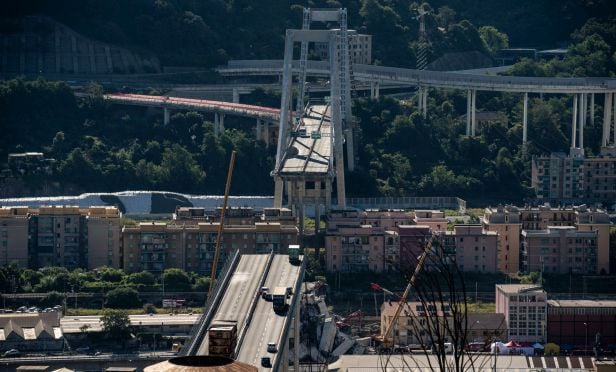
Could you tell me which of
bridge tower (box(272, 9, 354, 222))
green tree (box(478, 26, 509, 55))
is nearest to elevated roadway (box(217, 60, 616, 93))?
bridge tower (box(272, 9, 354, 222))

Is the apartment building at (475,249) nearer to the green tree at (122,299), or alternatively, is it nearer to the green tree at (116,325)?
the green tree at (122,299)

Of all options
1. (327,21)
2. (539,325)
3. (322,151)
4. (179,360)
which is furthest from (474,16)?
(179,360)

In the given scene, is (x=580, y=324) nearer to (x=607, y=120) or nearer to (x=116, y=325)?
(x=116, y=325)

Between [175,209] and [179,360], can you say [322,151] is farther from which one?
[179,360]

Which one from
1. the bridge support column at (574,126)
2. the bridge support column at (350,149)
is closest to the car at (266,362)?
the bridge support column at (350,149)

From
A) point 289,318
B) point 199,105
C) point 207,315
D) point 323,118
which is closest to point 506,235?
point 323,118

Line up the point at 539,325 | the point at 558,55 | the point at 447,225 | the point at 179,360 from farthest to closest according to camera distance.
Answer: the point at 558,55 < the point at 447,225 < the point at 539,325 < the point at 179,360
